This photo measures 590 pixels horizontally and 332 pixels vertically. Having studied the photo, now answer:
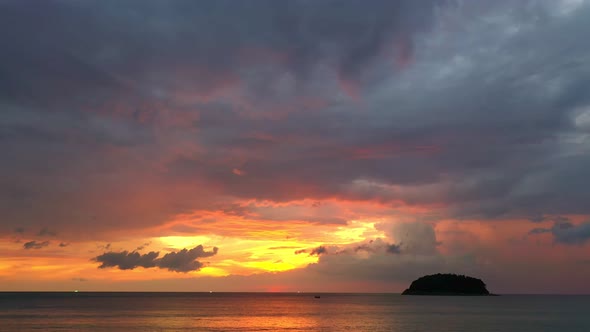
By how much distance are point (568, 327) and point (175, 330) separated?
10158 cm

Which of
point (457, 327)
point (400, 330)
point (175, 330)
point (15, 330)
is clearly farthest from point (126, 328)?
point (457, 327)

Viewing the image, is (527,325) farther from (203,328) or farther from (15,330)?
(15,330)

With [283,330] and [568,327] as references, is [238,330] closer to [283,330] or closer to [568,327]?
[283,330]

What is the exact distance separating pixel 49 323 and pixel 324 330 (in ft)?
245

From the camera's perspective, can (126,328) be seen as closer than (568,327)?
Yes

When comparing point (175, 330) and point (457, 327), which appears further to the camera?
point (457, 327)

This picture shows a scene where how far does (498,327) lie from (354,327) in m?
38.0

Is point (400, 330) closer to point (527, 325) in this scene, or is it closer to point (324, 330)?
point (324, 330)

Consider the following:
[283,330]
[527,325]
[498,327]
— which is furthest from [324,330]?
[527,325]

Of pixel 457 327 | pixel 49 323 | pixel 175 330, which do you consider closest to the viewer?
pixel 175 330

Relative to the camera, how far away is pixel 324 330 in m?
127

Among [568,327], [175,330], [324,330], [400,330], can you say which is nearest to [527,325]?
[568,327]

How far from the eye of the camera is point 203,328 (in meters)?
128

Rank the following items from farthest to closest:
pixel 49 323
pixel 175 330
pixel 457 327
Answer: pixel 49 323
pixel 457 327
pixel 175 330
